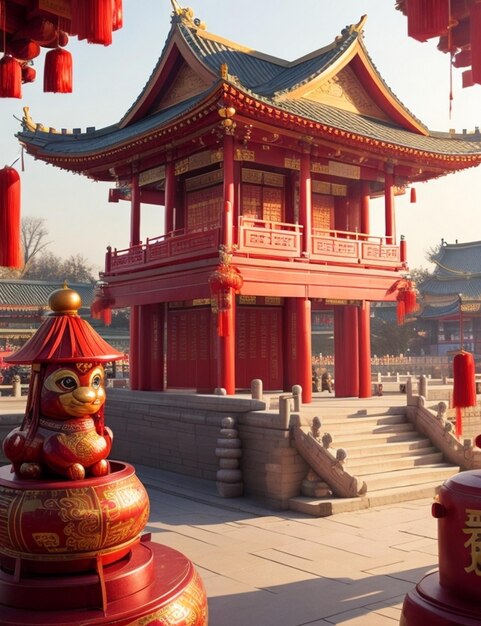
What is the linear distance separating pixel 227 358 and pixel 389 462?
417 cm

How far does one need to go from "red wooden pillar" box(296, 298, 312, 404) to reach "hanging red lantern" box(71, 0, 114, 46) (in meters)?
11.4

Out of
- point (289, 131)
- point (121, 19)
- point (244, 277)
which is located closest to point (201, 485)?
point (244, 277)

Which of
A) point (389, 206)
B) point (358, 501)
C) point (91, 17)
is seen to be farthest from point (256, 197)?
point (91, 17)

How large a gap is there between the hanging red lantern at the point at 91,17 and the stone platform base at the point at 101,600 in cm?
354

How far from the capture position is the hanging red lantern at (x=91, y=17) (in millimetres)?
4660

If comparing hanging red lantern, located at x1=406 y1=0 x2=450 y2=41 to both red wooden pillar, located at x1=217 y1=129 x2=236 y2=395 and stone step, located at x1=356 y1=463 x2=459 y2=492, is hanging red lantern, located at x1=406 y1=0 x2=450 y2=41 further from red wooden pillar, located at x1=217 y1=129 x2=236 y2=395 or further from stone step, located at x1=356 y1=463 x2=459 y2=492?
red wooden pillar, located at x1=217 y1=129 x2=236 y2=395

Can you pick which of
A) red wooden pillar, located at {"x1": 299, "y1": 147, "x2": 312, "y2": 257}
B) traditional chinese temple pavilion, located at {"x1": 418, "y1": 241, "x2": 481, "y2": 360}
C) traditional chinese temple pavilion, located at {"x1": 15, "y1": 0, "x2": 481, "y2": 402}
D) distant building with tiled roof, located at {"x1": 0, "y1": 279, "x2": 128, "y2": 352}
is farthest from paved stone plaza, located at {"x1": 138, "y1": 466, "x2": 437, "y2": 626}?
traditional chinese temple pavilion, located at {"x1": 418, "y1": 241, "x2": 481, "y2": 360}

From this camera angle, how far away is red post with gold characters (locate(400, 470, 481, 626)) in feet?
12.0

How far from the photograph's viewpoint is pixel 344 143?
16.5m

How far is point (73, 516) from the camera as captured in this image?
12.6 ft

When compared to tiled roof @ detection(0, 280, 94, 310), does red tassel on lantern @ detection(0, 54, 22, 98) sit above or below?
below

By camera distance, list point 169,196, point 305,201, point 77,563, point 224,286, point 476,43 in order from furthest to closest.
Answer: point 169,196 < point 305,201 < point 224,286 < point 476,43 < point 77,563

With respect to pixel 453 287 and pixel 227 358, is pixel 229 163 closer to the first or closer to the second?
pixel 227 358

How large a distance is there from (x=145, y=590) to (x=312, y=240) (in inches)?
503
